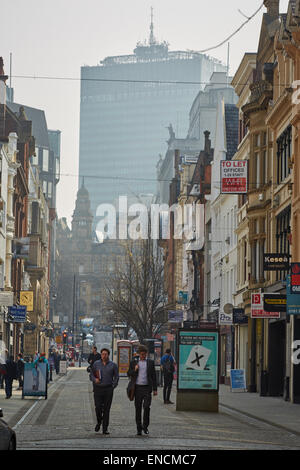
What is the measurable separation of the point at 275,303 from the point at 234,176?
893 cm

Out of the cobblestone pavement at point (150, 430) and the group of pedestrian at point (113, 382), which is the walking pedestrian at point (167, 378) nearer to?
the cobblestone pavement at point (150, 430)

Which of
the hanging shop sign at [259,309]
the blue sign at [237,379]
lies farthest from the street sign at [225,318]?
the hanging shop sign at [259,309]

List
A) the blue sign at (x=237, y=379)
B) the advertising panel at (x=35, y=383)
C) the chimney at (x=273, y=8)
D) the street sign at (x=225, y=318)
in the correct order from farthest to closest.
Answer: the street sign at (x=225, y=318)
the chimney at (x=273, y=8)
the blue sign at (x=237, y=379)
the advertising panel at (x=35, y=383)

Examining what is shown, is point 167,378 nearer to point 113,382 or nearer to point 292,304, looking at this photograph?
point 292,304

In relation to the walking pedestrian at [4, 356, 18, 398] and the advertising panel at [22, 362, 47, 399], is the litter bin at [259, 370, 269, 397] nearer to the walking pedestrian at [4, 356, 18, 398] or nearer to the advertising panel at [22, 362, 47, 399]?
the advertising panel at [22, 362, 47, 399]

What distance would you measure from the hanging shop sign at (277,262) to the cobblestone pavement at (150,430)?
5.74m

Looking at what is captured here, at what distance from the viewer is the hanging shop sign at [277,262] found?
3769 cm

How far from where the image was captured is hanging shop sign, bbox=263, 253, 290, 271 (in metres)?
37.7

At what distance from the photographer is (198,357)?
1197 inches

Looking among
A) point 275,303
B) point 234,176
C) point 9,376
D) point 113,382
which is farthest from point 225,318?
point 113,382

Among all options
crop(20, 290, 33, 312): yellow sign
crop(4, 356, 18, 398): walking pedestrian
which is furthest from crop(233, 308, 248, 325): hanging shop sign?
crop(20, 290, 33, 312): yellow sign

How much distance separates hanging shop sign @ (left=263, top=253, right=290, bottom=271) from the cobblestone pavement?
574 cm

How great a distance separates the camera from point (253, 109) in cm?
4859
